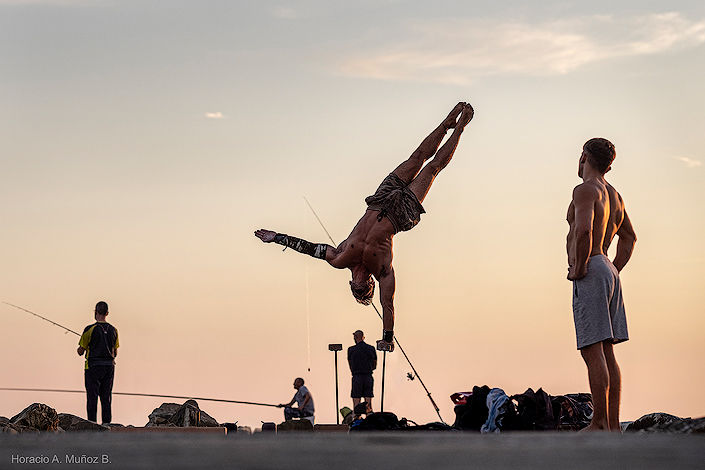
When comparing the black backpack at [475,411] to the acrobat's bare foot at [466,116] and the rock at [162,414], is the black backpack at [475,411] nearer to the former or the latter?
the acrobat's bare foot at [466,116]

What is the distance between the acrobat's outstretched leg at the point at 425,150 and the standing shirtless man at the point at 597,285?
4.73 meters

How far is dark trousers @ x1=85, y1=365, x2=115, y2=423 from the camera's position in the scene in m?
12.1

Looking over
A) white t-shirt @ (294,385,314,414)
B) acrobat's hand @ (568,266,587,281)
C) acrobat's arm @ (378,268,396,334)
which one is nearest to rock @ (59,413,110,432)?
acrobat's arm @ (378,268,396,334)

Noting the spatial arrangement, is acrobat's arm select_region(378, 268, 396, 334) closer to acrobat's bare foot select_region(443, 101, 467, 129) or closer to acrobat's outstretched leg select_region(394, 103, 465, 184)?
acrobat's outstretched leg select_region(394, 103, 465, 184)

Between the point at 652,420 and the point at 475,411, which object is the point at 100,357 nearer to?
the point at 475,411

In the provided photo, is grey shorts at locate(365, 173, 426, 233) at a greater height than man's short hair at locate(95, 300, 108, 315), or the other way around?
grey shorts at locate(365, 173, 426, 233)

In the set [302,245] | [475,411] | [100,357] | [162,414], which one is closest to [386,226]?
[302,245]

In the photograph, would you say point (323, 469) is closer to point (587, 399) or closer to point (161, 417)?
point (587, 399)

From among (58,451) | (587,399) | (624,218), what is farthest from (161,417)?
(58,451)

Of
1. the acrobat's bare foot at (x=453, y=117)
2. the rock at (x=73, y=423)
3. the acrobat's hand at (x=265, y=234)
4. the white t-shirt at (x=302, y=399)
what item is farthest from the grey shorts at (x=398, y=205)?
the white t-shirt at (x=302, y=399)

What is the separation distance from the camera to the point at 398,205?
10977 mm

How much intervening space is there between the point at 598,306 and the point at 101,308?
737cm

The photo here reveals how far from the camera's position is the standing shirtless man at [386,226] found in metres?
10.9

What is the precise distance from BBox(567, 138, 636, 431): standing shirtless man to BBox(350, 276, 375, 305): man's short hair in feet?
14.6
